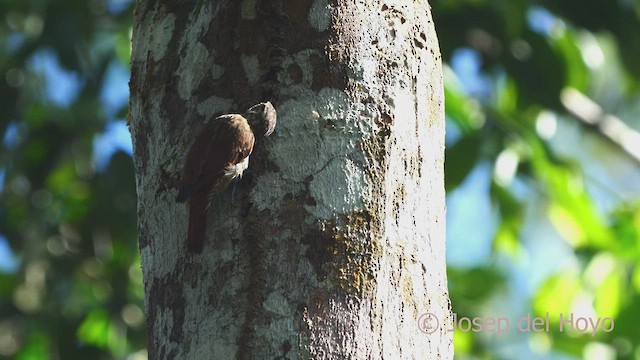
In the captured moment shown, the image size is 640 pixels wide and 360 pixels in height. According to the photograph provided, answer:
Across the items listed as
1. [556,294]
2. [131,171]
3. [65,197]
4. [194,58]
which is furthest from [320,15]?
[65,197]

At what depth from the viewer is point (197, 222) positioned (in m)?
2.45

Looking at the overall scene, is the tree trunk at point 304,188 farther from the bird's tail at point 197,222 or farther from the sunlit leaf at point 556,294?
the sunlit leaf at point 556,294

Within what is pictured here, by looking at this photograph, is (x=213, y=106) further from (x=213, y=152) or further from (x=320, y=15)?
(x=320, y=15)

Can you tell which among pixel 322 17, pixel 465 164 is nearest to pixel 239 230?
pixel 322 17

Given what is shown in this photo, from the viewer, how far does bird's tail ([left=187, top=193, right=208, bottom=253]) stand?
2.44 metres

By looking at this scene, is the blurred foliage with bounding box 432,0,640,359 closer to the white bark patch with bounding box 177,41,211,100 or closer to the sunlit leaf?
the sunlit leaf

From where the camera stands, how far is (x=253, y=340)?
2.27 m

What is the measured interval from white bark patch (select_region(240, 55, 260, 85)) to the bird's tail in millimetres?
353

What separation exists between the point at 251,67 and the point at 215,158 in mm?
273

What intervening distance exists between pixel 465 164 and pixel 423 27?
270 centimetres

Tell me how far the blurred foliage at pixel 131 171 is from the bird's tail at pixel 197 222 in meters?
3.14

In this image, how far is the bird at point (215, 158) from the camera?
8.02 feet
